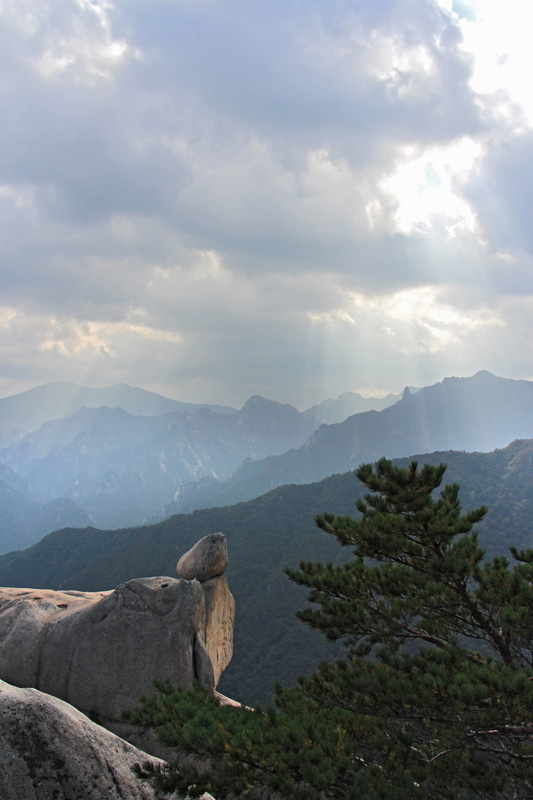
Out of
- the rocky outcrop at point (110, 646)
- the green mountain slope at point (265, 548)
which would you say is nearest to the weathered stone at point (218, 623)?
the rocky outcrop at point (110, 646)

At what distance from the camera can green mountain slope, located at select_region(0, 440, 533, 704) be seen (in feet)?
282

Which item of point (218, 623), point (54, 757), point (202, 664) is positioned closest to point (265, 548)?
point (218, 623)

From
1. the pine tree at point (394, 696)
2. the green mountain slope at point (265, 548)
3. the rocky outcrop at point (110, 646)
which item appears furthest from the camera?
the green mountain slope at point (265, 548)

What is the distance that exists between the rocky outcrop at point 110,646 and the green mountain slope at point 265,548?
→ 6779 cm

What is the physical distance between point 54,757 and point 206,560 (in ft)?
30.6

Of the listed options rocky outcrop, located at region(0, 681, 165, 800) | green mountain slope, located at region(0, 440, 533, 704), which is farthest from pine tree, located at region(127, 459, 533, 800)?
green mountain slope, located at region(0, 440, 533, 704)

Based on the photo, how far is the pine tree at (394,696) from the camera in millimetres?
7086

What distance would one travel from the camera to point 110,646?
12867 mm

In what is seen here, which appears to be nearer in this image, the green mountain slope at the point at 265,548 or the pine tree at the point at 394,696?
the pine tree at the point at 394,696

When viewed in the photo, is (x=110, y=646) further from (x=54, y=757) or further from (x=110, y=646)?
(x=54, y=757)

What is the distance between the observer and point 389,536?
10.0m

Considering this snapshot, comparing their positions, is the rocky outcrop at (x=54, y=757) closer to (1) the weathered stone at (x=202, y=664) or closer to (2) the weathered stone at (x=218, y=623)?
(1) the weathered stone at (x=202, y=664)

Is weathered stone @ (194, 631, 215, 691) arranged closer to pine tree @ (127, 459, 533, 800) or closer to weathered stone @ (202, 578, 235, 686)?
weathered stone @ (202, 578, 235, 686)

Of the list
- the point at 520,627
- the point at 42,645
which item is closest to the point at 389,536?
the point at 520,627
